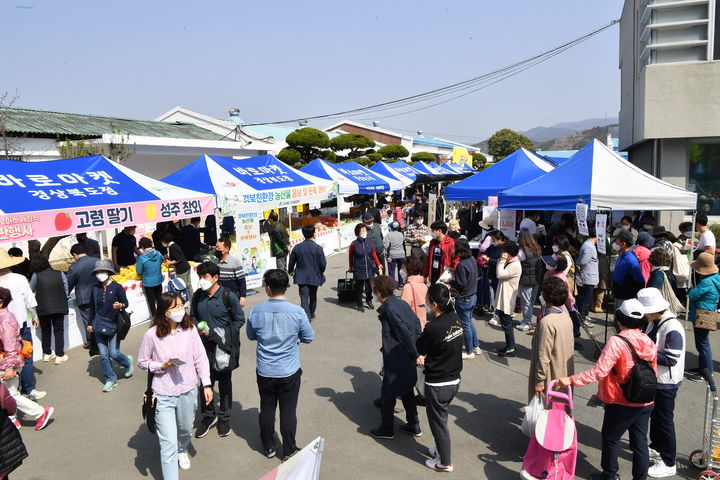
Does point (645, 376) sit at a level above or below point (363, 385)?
above

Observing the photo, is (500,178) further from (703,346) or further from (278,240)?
(703,346)

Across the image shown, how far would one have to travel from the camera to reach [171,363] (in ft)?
12.6

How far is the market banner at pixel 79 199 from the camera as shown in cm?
670

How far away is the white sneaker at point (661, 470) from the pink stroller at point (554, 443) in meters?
0.90

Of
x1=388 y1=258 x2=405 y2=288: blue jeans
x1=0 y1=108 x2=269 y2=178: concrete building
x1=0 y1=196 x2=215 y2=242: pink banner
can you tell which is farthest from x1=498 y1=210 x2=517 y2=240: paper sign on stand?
x1=0 y1=108 x2=269 y2=178: concrete building

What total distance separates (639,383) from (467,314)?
9.81 feet

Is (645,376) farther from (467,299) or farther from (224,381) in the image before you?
(224,381)

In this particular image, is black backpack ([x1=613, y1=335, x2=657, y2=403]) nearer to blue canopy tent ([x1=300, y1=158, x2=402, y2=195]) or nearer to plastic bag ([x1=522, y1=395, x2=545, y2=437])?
plastic bag ([x1=522, y1=395, x2=545, y2=437])

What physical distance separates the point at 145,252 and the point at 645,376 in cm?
713

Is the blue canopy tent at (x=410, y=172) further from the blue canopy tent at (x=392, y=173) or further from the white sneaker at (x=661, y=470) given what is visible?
the white sneaker at (x=661, y=470)

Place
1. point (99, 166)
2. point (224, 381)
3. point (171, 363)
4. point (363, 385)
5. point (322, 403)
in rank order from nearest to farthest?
point (171, 363), point (224, 381), point (322, 403), point (363, 385), point (99, 166)

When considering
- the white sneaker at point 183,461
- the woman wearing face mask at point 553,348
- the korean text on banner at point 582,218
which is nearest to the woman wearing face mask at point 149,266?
the white sneaker at point 183,461

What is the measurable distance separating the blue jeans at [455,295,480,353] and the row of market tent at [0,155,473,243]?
17.6 ft

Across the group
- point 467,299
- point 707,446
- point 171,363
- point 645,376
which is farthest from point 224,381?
point 707,446
